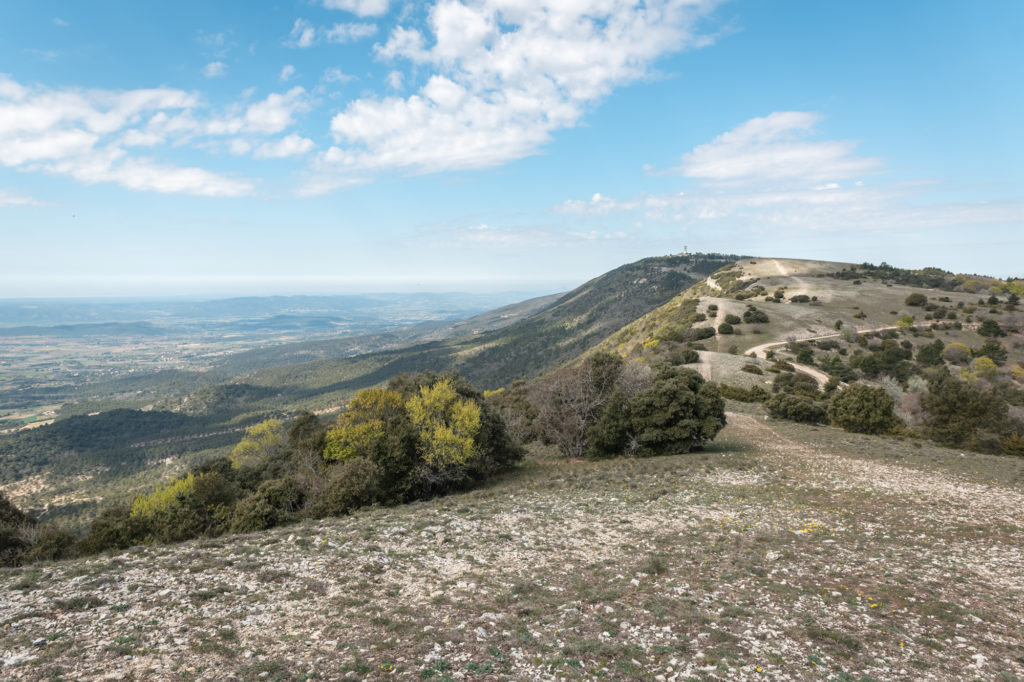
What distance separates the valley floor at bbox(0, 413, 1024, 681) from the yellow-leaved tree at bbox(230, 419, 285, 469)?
23.7m

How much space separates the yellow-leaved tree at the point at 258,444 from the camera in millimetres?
38812

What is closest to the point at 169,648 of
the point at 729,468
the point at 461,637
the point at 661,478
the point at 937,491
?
the point at 461,637

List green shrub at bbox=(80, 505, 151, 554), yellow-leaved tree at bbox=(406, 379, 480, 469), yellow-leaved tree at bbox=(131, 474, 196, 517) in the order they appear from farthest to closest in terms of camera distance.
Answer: yellow-leaved tree at bbox=(406, 379, 480, 469)
yellow-leaved tree at bbox=(131, 474, 196, 517)
green shrub at bbox=(80, 505, 151, 554)

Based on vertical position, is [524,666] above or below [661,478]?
above

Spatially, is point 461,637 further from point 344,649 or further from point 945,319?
point 945,319

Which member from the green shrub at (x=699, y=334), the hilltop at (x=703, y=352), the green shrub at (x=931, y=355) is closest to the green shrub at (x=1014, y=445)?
the hilltop at (x=703, y=352)

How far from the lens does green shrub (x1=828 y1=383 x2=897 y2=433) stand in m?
37.8

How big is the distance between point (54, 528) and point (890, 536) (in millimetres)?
39814

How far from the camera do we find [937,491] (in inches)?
827

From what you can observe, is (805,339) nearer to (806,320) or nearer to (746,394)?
(806,320)

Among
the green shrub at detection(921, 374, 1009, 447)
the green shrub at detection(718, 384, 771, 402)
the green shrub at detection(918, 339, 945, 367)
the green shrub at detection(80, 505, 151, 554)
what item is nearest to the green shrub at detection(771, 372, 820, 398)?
the green shrub at detection(718, 384, 771, 402)

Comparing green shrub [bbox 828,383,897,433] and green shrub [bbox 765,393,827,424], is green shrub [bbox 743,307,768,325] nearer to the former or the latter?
green shrub [bbox 765,393,827,424]

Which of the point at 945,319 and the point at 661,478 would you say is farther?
the point at 945,319

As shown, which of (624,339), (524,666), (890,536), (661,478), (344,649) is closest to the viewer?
(524,666)
